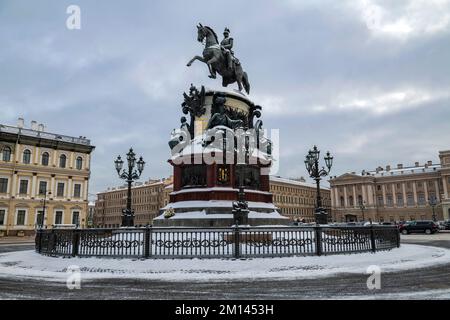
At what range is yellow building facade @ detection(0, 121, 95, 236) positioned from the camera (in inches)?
1980

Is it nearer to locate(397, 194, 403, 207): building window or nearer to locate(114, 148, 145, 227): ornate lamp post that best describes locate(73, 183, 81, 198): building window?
locate(114, 148, 145, 227): ornate lamp post

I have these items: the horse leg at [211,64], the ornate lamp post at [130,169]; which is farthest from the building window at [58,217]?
the horse leg at [211,64]

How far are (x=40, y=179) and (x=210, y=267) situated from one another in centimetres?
5226

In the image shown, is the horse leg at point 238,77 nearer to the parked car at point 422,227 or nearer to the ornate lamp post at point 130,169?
the ornate lamp post at point 130,169

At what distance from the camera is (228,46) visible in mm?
24234

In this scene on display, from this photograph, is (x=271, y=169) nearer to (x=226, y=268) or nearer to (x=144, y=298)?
(x=226, y=268)

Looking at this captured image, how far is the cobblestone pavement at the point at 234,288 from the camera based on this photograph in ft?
21.0

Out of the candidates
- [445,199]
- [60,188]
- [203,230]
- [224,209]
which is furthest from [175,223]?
[445,199]

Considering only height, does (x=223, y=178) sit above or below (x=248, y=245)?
above

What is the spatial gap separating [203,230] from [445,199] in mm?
103389

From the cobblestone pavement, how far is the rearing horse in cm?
1776

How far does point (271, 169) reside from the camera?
71.0ft

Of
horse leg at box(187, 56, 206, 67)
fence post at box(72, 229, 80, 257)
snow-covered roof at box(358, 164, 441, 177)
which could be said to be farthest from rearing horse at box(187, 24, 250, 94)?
snow-covered roof at box(358, 164, 441, 177)

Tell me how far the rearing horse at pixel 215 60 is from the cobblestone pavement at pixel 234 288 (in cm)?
1776
